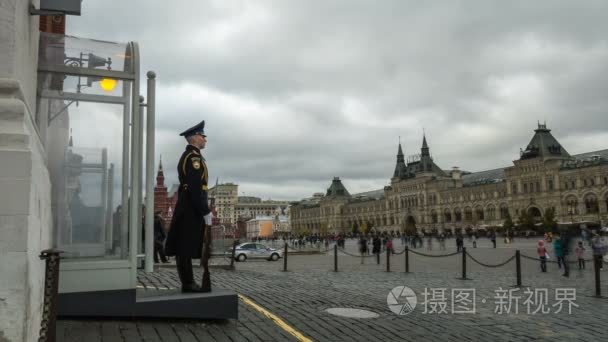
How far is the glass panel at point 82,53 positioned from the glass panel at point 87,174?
1.30 ft

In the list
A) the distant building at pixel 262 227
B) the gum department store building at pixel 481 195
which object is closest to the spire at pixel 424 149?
the gum department store building at pixel 481 195

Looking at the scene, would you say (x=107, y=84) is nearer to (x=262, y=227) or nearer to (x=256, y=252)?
(x=256, y=252)

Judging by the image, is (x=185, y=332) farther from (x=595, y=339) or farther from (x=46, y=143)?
(x=595, y=339)

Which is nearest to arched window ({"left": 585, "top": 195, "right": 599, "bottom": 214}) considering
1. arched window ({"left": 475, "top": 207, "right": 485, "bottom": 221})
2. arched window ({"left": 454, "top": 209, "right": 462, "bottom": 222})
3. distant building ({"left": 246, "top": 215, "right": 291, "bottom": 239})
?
arched window ({"left": 475, "top": 207, "right": 485, "bottom": 221})

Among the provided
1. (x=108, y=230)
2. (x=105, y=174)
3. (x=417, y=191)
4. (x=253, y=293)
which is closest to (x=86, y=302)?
(x=108, y=230)

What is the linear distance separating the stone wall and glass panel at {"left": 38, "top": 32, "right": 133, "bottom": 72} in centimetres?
101

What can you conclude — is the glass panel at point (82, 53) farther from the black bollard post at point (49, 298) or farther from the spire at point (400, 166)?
the spire at point (400, 166)

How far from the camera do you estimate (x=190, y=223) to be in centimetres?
530

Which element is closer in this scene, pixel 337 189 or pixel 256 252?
pixel 256 252

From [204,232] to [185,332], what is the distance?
3.72 feet

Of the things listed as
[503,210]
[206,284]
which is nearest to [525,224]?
[503,210]

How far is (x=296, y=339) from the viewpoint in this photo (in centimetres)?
496

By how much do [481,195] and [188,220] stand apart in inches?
4093

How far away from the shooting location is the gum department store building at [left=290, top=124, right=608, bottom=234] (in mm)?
78062
